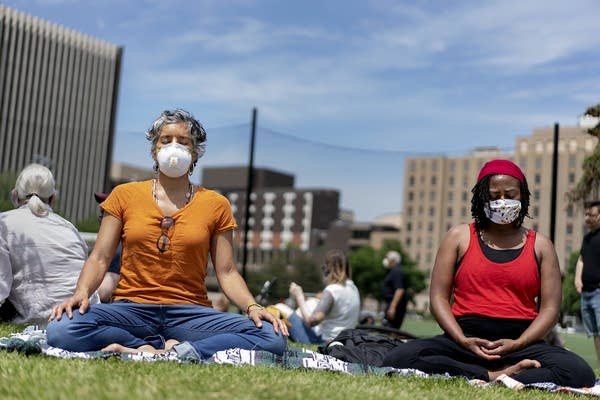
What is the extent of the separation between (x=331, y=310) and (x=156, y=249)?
4.95m

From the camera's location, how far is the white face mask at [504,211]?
474cm

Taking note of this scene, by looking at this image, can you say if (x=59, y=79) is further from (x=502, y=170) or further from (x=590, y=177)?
(x=502, y=170)

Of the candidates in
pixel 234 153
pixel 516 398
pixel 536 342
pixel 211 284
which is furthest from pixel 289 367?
pixel 211 284

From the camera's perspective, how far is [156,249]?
430 cm

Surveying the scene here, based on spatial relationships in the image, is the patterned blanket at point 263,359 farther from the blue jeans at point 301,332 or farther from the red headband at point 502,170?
the blue jeans at point 301,332

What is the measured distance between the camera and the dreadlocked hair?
483 centimetres

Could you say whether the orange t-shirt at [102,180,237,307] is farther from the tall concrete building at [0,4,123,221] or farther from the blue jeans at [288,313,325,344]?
the tall concrete building at [0,4,123,221]

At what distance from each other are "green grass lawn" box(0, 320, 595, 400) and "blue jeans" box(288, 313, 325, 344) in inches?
200

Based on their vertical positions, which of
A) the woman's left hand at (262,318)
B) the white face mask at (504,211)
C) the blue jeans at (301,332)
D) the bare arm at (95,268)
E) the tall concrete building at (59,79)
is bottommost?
the blue jeans at (301,332)

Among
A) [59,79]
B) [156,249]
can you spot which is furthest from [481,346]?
[59,79]

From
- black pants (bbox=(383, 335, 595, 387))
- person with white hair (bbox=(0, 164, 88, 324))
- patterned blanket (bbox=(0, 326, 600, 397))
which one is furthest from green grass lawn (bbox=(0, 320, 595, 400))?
person with white hair (bbox=(0, 164, 88, 324))

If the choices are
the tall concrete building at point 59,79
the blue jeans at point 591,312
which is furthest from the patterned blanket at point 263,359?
the tall concrete building at point 59,79

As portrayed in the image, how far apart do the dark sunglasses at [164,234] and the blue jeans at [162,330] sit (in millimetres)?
294

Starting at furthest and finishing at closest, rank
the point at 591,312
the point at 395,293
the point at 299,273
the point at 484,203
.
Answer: the point at 299,273 → the point at 395,293 → the point at 591,312 → the point at 484,203
